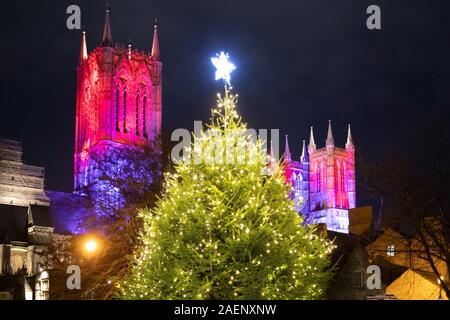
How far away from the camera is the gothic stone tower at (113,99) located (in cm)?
10012

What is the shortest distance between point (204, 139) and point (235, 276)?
4.20m

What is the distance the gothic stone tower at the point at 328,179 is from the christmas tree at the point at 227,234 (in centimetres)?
10874

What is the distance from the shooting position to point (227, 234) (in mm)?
20062

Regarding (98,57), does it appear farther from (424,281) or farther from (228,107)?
(228,107)

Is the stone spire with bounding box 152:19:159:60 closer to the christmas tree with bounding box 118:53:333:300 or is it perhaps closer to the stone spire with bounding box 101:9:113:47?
the stone spire with bounding box 101:9:113:47

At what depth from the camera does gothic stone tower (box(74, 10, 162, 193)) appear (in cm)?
10012

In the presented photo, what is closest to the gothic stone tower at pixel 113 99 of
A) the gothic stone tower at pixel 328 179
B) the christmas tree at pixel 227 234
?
the gothic stone tower at pixel 328 179

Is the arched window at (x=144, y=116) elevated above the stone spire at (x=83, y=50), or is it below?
below

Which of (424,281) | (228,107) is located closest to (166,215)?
(228,107)

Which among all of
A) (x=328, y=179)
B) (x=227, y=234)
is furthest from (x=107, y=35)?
(x=227, y=234)

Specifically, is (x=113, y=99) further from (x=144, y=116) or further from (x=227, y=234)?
(x=227, y=234)

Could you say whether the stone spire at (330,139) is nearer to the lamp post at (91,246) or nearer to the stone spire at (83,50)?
the stone spire at (83,50)

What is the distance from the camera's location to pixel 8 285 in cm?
6700
